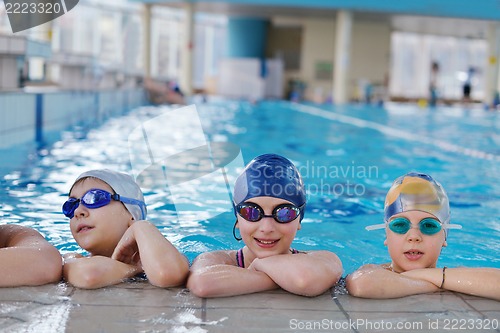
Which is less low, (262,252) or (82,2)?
(82,2)

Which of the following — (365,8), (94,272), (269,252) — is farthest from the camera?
(365,8)

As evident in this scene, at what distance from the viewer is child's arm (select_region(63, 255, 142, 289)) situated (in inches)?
89.0

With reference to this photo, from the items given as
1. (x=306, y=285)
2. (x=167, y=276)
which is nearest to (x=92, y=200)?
(x=167, y=276)

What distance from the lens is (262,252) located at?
7.91 ft

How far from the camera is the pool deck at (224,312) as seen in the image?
1.89 m

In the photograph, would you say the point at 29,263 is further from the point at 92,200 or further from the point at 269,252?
the point at 269,252

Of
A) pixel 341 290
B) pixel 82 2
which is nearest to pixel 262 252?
pixel 341 290

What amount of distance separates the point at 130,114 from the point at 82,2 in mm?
11924

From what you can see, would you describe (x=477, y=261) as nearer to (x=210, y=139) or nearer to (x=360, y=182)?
(x=360, y=182)

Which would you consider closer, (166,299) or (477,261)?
(166,299)

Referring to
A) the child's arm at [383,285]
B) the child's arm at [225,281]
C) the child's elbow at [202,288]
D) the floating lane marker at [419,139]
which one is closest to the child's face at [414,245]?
the child's arm at [383,285]

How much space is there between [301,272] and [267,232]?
20cm

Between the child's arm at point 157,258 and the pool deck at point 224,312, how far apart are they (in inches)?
1.7

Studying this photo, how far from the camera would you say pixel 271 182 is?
2.37m
